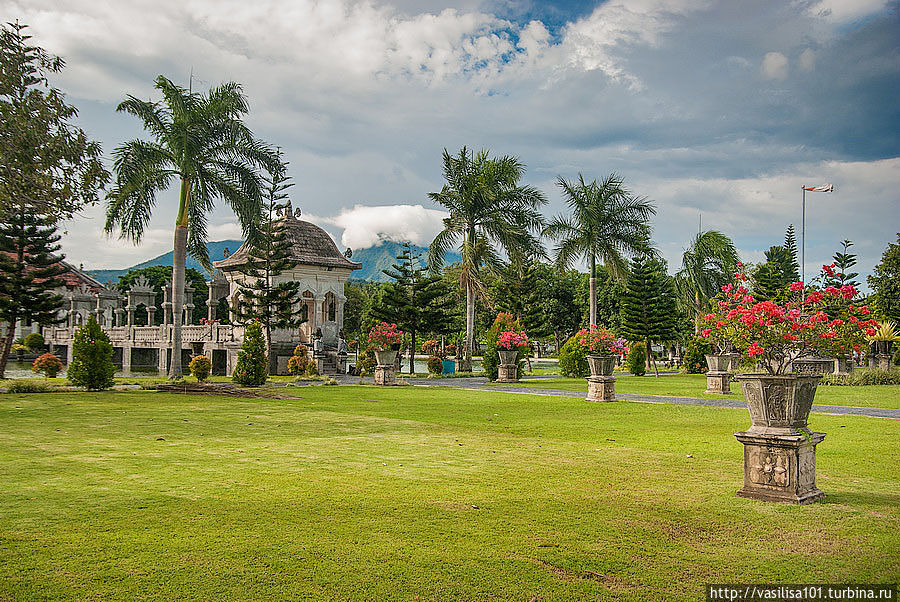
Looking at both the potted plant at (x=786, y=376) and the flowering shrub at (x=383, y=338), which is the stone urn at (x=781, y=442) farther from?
the flowering shrub at (x=383, y=338)

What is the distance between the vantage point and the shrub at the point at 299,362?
27.9 m

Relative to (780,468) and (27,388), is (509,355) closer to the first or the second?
(27,388)

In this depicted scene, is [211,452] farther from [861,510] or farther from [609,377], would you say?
[609,377]

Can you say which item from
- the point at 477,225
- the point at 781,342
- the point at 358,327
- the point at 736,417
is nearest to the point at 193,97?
the point at 477,225

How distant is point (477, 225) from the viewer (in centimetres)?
3100

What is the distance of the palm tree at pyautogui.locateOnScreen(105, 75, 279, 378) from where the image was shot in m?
21.1

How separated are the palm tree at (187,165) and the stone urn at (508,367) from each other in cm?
1011

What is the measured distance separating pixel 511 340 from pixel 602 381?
907 centimetres

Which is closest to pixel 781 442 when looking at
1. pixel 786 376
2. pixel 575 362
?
pixel 786 376

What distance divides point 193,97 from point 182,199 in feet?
10.9

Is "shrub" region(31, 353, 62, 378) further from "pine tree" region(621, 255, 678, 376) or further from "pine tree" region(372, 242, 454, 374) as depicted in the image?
"pine tree" region(621, 255, 678, 376)

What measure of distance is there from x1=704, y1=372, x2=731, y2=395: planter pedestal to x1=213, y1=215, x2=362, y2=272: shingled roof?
69.5ft

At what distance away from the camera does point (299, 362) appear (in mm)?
28078

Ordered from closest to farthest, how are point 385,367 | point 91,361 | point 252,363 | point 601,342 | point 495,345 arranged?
point 601,342 < point 91,361 < point 252,363 < point 385,367 < point 495,345
